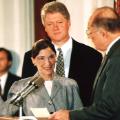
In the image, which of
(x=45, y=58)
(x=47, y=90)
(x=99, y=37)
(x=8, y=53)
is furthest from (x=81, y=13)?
(x=99, y=37)

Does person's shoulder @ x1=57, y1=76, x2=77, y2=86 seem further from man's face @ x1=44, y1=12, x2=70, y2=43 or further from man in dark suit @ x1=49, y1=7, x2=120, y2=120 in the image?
man in dark suit @ x1=49, y1=7, x2=120, y2=120

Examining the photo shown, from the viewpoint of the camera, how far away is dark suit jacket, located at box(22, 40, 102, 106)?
152 inches

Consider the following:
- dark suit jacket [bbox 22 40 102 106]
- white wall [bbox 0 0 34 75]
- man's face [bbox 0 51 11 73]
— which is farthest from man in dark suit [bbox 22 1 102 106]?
white wall [bbox 0 0 34 75]

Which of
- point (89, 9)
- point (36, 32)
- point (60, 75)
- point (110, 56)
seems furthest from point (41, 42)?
point (36, 32)

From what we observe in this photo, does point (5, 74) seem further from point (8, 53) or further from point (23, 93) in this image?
point (23, 93)

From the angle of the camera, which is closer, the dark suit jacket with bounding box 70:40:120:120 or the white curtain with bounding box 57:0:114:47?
the dark suit jacket with bounding box 70:40:120:120

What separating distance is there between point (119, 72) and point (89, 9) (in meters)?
2.32

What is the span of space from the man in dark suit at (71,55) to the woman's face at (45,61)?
0.26 meters

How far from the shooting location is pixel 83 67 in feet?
12.8

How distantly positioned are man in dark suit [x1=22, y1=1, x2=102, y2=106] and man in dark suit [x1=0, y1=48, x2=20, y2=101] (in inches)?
37.3

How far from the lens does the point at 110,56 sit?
2.84 m

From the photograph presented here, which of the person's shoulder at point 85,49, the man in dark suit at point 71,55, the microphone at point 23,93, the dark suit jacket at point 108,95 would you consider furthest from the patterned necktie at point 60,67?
the dark suit jacket at point 108,95

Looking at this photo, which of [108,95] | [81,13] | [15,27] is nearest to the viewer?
[108,95]

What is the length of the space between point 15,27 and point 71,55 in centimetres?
145
